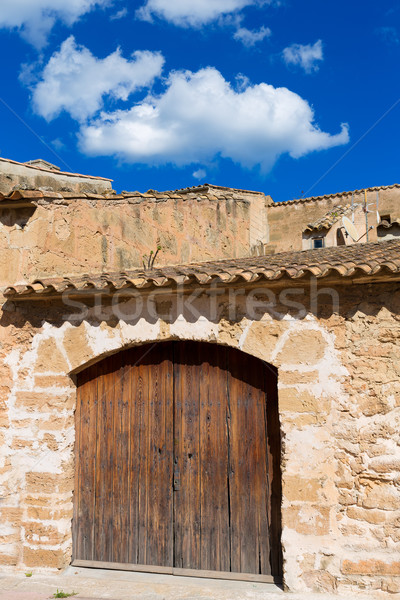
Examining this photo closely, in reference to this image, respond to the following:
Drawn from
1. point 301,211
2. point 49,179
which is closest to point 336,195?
point 301,211

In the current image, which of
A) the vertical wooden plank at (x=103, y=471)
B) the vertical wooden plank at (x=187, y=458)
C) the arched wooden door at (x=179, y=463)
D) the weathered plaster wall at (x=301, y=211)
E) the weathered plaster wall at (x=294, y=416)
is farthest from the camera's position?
the weathered plaster wall at (x=301, y=211)

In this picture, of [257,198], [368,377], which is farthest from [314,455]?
[257,198]

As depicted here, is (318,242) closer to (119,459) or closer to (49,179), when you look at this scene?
(49,179)

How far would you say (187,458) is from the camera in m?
4.95

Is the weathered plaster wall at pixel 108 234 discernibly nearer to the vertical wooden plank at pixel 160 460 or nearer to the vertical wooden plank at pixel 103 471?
the vertical wooden plank at pixel 103 471

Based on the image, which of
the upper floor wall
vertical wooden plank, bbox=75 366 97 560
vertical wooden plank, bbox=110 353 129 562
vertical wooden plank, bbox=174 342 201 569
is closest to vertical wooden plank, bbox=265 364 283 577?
vertical wooden plank, bbox=174 342 201 569

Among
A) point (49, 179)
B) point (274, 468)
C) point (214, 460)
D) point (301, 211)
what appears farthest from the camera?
point (301, 211)

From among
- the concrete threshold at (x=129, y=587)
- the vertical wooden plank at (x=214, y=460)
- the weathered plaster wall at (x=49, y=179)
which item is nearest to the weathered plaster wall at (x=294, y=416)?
the concrete threshold at (x=129, y=587)

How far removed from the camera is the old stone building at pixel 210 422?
14.0 ft

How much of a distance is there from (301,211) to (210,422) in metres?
13.9

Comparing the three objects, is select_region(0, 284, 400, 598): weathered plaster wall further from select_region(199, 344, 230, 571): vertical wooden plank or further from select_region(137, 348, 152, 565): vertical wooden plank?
select_region(137, 348, 152, 565): vertical wooden plank

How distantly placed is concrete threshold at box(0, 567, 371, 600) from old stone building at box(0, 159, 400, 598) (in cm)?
12

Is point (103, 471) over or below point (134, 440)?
below

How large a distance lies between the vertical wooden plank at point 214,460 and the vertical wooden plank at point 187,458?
0.17 ft
